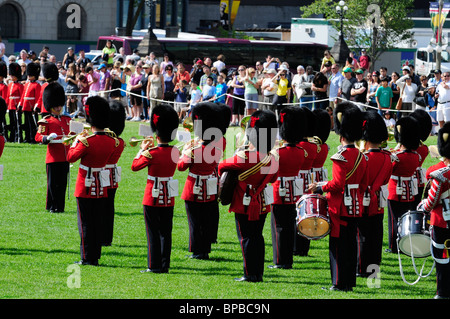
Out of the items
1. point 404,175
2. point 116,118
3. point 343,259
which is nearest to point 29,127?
point 116,118

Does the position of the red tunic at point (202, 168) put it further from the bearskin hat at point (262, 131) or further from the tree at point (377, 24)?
the tree at point (377, 24)

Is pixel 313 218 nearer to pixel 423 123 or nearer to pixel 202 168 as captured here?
pixel 202 168

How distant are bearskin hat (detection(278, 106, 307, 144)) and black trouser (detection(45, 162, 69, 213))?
377 centimetres

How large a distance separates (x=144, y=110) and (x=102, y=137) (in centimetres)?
1362

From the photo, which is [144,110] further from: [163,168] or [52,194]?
[163,168]

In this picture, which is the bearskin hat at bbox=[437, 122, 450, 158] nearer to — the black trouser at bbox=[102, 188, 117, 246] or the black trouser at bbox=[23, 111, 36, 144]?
the black trouser at bbox=[102, 188, 117, 246]

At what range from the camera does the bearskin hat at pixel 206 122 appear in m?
9.00

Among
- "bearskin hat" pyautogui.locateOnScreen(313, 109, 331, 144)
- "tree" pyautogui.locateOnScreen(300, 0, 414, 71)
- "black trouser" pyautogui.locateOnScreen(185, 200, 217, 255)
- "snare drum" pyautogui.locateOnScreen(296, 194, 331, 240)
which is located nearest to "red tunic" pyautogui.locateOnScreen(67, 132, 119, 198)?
"black trouser" pyautogui.locateOnScreen(185, 200, 217, 255)

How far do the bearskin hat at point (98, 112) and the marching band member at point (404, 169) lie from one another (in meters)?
2.86

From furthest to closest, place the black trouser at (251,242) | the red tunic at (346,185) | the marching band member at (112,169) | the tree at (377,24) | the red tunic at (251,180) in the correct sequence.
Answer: the tree at (377,24) < the marching band member at (112,169) < the black trouser at (251,242) < the red tunic at (251,180) < the red tunic at (346,185)

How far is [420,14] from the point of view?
2384 inches

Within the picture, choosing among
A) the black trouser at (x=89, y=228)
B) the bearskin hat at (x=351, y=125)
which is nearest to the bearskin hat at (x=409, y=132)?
the bearskin hat at (x=351, y=125)

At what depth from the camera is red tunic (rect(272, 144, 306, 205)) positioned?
358 inches
